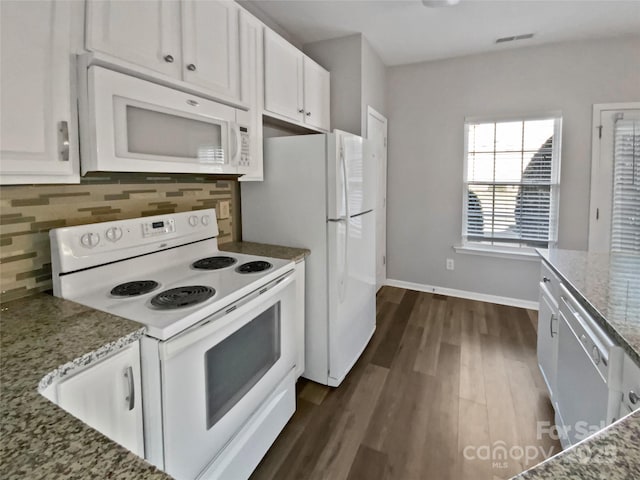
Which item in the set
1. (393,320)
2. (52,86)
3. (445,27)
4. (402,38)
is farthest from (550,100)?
(52,86)

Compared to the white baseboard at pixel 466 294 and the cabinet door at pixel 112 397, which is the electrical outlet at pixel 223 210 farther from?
the white baseboard at pixel 466 294

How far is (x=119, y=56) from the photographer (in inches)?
47.5

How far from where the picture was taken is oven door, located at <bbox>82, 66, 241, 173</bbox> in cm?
115

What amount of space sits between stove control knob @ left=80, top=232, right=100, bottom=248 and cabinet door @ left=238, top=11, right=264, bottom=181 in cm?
77

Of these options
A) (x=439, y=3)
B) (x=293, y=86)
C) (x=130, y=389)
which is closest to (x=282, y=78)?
(x=293, y=86)

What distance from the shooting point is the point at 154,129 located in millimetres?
1359

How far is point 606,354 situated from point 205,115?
5.93 feet

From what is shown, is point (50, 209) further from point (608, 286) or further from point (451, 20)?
point (451, 20)

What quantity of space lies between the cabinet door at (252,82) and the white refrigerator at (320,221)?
16 centimetres

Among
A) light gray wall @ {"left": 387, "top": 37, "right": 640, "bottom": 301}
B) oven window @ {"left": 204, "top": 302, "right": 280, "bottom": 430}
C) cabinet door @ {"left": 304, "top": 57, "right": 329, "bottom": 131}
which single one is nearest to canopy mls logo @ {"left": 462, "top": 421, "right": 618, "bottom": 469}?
oven window @ {"left": 204, "top": 302, "right": 280, "bottom": 430}

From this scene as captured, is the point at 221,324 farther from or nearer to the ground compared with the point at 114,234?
nearer to the ground

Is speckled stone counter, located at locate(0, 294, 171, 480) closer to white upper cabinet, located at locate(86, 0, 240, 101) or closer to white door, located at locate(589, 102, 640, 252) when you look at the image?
white upper cabinet, located at locate(86, 0, 240, 101)

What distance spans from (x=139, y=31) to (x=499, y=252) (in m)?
3.49

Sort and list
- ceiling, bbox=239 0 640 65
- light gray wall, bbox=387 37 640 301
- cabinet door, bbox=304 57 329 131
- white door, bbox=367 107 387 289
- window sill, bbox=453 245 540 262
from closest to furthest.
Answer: ceiling, bbox=239 0 640 65, cabinet door, bbox=304 57 329 131, light gray wall, bbox=387 37 640 301, window sill, bbox=453 245 540 262, white door, bbox=367 107 387 289
